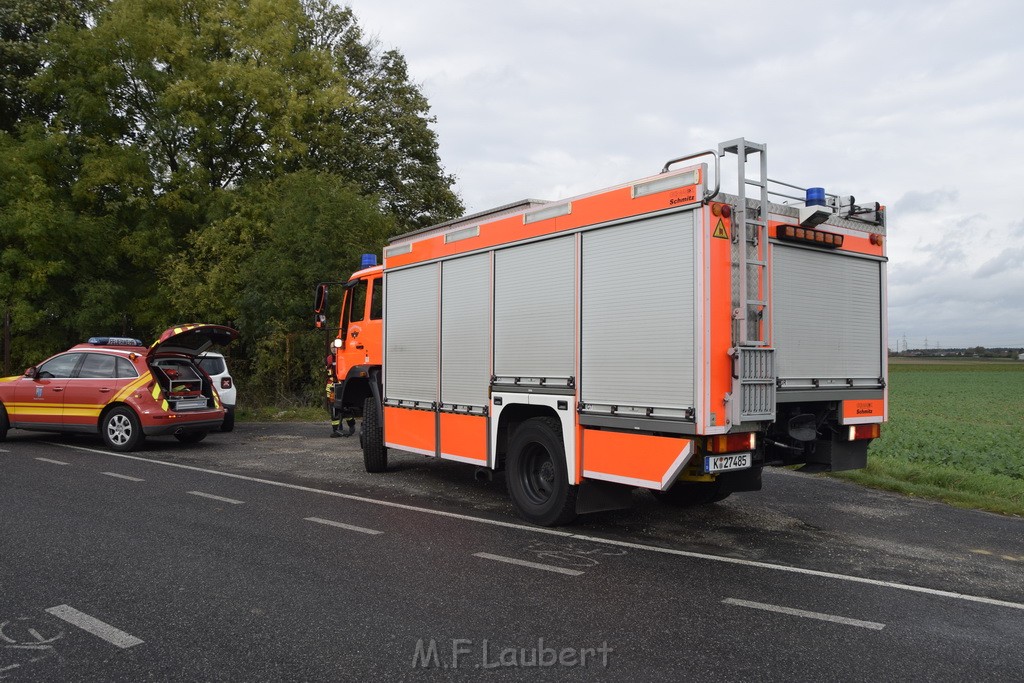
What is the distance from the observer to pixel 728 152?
6.11 meters

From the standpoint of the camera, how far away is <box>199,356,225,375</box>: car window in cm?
1529

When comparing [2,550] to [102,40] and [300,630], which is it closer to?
[300,630]

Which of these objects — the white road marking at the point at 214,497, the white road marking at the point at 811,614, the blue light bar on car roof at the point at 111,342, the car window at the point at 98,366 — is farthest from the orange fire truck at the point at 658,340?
the blue light bar on car roof at the point at 111,342

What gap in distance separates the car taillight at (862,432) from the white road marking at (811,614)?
2.58 meters

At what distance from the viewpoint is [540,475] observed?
7238mm

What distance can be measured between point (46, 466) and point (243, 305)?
32.6ft

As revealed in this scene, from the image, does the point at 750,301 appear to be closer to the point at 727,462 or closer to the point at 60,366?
the point at 727,462

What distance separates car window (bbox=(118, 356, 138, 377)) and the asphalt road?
3.68m

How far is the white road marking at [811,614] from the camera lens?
442 centimetres

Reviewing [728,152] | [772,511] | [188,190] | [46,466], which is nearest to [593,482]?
[772,511]

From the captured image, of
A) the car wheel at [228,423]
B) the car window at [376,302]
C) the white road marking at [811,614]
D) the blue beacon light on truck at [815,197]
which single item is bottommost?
the white road marking at [811,614]

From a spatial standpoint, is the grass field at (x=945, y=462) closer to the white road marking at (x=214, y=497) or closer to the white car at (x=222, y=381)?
the white car at (x=222, y=381)

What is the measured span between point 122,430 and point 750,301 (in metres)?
9.96
